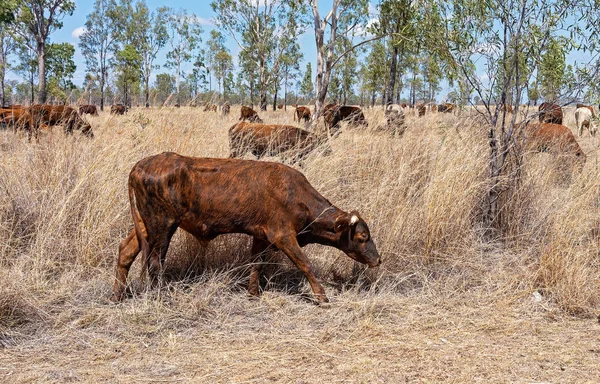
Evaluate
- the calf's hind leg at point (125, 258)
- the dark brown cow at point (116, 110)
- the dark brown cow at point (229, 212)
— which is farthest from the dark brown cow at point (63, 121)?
the dark brown cow at point (229, 212)

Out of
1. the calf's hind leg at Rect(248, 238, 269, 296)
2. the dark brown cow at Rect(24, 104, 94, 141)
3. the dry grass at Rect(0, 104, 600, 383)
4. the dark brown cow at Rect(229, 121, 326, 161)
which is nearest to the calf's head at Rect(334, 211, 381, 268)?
the dry grass at Rect(0, 104, 600, 383)

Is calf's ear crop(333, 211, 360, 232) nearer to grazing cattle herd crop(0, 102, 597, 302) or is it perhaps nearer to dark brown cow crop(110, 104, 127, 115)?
grazing cattle herd crop(0, 102, 597, 302)

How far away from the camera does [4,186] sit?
217 inches

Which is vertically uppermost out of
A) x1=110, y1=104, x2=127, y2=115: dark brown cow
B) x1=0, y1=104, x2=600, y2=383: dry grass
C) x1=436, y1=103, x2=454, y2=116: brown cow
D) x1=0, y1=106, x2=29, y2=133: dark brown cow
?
x1=436, y1=103, x2=454, y2=116: brown cow

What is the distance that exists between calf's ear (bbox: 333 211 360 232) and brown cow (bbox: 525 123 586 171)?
4.72 meters

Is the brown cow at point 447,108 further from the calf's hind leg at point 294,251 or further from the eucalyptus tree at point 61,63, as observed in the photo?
the eucalyptus tree at point 61,63

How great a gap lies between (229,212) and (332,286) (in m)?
1.30

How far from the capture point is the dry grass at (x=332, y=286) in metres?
3.42

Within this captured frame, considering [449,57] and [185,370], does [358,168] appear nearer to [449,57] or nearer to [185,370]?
[449,57]

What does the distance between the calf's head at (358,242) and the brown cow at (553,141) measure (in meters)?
4.58

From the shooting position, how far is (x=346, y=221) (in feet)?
14.5

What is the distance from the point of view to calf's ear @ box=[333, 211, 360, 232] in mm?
4395

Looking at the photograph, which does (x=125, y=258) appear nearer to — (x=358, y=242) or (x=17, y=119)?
(x=358, y=242)

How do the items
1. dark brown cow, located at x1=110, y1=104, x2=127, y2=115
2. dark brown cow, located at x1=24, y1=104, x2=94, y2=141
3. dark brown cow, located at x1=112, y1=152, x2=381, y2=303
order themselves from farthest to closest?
dark brown cow, located at x1=110, y1=104, x2=127, y2=115 → dark brown cow, located at x1=24, y1=104, x2=94, y2=141 → dark brown cow, located at x1=112, y1=152, x2=381, y2=303
